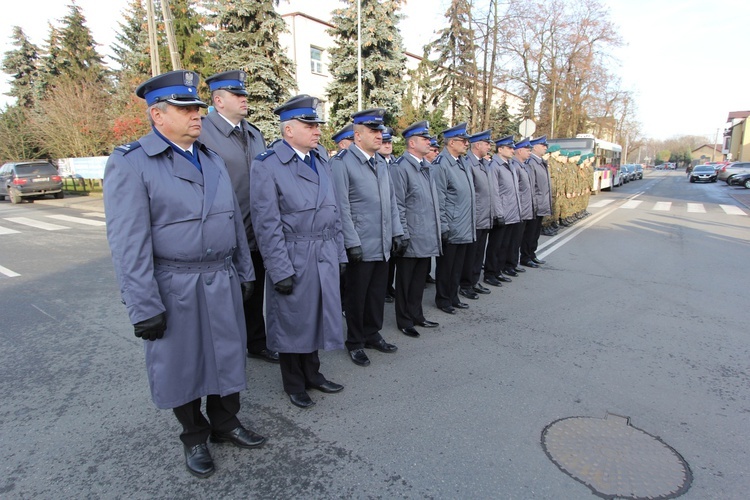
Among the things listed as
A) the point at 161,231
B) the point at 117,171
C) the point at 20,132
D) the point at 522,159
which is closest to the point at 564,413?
the point at 161,231

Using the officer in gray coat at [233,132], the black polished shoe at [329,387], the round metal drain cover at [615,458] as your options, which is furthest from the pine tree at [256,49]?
the round metal drain cover at [615,458]

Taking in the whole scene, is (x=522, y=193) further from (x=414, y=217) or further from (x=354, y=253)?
(x=354, y=253)

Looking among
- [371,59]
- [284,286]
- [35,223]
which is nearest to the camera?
[284,286]

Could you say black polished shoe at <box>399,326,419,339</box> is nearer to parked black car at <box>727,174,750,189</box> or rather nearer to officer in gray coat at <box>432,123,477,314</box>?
officer in gray coat at <box>432,123,477,314</box>

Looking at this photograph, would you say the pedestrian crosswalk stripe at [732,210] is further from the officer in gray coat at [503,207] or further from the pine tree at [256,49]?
the pine tree at [256,49]

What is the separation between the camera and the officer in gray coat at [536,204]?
7848mm

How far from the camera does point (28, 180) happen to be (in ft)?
62.4

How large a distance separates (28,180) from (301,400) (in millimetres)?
21672

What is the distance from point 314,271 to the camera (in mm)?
3184

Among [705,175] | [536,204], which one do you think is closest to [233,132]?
[536,204]

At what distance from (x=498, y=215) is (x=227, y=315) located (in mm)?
4629

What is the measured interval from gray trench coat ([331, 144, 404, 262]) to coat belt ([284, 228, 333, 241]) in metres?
0.55

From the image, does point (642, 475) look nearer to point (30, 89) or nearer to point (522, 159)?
point (522, 159)

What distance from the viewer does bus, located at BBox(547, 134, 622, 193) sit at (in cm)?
2228
